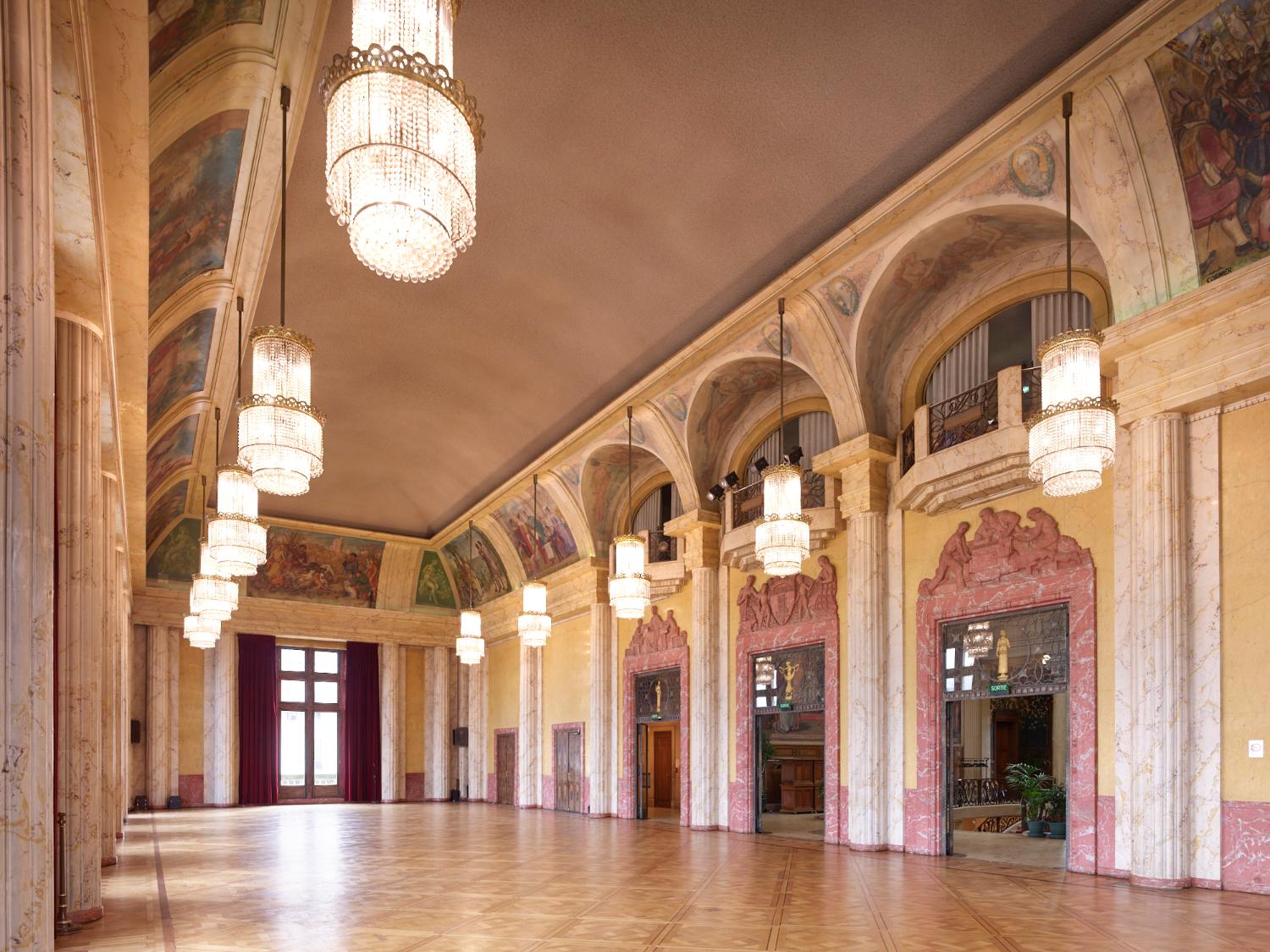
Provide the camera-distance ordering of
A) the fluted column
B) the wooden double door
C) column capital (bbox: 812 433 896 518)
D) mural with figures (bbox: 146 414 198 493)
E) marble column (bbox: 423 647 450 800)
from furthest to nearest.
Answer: marble column (bbox: 423 647 450 800)
the wooden double door
mural with figures (bbox: 146 414 198 493)
column capital (bbox: 812 433 896 518)
the fluted column

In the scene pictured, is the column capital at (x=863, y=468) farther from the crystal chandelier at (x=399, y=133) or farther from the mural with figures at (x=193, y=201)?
the crystal chandelier at (x=399, y=133)

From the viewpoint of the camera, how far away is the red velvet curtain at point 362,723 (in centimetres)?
2428

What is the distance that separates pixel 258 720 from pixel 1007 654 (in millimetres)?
18614

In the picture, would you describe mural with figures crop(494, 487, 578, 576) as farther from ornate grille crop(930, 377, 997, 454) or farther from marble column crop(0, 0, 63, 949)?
marble column crop(0, 0, 63, 949)

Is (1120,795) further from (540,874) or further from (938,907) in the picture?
(540,874)

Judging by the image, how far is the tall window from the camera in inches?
969

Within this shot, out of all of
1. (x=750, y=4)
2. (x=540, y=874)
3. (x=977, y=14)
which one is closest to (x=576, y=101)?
(x=750, y=4)

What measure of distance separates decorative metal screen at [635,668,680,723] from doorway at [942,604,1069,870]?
469 cm

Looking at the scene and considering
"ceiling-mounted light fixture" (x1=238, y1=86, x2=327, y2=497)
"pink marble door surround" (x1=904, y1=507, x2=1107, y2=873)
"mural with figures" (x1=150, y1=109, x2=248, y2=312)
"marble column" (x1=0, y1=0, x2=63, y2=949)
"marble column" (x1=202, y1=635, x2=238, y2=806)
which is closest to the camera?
"marble column" (x1=0, y1=0, x2=63, y2=949)

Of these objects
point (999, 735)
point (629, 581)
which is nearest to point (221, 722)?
point (629, 581)

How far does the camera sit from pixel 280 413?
716 centimetres

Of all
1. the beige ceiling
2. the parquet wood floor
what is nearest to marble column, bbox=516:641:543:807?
the beige ceiling

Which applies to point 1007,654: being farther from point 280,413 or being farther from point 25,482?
point 25,482

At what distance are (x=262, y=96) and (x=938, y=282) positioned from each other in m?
7.63
